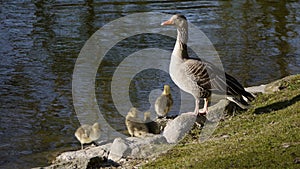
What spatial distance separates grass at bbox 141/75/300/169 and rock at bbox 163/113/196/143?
11 centimetres

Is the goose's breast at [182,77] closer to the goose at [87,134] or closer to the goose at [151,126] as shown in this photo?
the goose at [151,126]

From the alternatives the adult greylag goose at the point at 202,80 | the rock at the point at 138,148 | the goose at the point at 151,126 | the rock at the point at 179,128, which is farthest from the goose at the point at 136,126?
the adult greylag goose at the point at 202,80

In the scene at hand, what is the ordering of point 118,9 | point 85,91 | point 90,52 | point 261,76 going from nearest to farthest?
point 85,91 < point 261,76 < point 90,52 < point 118,9

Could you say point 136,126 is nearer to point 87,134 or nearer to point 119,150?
point 87,134

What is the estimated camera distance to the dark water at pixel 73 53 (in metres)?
10.8

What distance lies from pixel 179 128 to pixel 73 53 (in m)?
8.04

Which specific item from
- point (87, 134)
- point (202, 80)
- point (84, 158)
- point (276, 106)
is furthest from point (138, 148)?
point (276, 106)

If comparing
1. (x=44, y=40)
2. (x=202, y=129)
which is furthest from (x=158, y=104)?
(x=44, y=40)

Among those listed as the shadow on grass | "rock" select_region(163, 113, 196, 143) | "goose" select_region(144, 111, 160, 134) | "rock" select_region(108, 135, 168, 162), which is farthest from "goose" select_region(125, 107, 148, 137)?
the shadow on grass

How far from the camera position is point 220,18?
20609mm

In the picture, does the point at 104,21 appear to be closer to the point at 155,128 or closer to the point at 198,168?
the point at 155,128

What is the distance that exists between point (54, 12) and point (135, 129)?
466 inches

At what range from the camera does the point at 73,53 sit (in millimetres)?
15898

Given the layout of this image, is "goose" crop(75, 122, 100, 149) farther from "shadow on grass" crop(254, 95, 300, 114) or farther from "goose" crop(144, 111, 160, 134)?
"shadow on grass" crop(254, 95, 300, 114)
